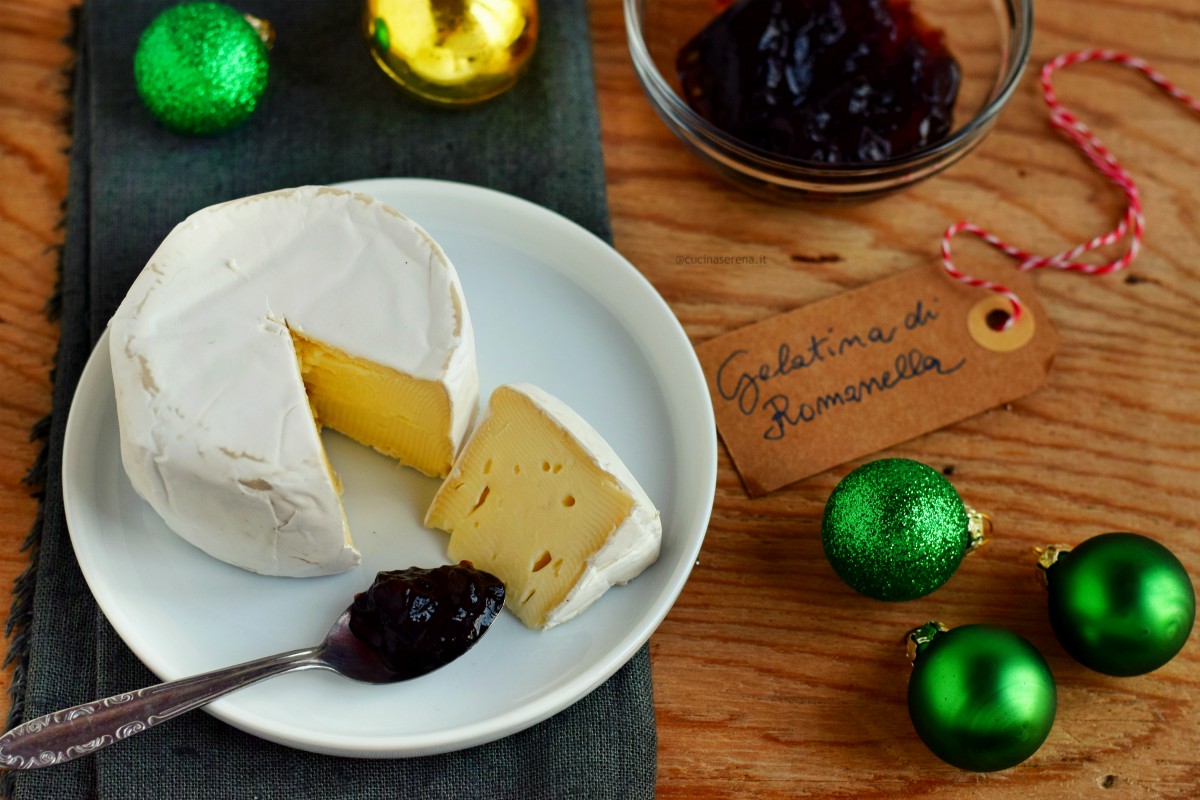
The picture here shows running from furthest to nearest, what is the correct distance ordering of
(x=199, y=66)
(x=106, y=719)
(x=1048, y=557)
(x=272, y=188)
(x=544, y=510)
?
(x=272, y=188) < (x=199, y=66) < (x=1048, y=557) < (x=544, y=510) < (x=106, y=719)

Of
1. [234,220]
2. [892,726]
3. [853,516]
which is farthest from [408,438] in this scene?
[892,726]

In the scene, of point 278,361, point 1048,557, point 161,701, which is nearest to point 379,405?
point 278,361

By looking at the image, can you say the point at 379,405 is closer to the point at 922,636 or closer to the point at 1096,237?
the point at 922,636

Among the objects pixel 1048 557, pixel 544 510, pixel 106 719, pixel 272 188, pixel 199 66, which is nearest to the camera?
pixel 106 719

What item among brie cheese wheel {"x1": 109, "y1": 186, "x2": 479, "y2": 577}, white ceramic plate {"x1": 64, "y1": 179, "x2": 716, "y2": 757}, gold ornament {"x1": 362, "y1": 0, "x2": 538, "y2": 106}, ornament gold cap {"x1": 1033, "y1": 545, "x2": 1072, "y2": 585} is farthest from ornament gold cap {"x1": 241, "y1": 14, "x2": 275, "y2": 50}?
ornament gold cap {"x1": 1033, "y1": 545, "x2": 1072, "y2": 585}

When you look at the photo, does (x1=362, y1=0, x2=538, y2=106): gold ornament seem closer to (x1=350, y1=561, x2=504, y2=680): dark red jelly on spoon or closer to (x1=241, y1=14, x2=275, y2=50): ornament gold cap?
(x1=241, y1=14, x2=275, y2=50): ornament gold cap

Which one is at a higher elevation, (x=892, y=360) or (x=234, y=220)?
(x=234, y=220)

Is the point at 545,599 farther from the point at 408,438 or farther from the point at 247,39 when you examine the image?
the point at 247,39
